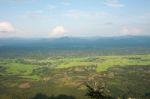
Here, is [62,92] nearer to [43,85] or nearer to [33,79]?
[43,85]

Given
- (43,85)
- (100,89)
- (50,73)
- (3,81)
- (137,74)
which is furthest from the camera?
(50,73)

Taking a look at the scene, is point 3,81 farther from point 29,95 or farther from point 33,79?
point 29,95

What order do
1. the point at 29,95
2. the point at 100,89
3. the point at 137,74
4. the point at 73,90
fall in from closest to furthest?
the point at 100,89
the point at 29,95
the point at 73,90
the point at 137,74

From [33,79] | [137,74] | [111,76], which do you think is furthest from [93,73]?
[33,79]

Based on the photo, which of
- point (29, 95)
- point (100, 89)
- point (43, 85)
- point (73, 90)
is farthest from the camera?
point (43, 85)

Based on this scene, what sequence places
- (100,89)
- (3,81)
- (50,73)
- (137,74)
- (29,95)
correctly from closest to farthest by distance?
(100,89) < (29,95) < (3,81) < (137,74) < (50,73)

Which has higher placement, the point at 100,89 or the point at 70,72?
the point at 100,89

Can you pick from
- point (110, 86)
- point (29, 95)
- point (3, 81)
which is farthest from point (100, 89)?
point (3, 81)

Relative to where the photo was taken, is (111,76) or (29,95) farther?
(111,76)

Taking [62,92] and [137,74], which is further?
[137,74]
